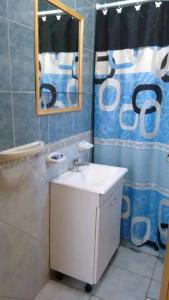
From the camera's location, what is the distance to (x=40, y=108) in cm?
149

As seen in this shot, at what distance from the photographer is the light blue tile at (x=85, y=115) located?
1.99 m

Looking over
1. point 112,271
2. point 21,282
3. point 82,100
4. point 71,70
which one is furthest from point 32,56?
point 112,271

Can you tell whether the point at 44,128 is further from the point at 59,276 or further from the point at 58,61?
the point at 59,276

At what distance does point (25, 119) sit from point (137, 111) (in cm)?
98

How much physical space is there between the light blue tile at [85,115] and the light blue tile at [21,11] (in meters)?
0.81

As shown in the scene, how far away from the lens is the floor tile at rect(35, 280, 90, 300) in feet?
5.51

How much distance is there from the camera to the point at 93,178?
1924mm

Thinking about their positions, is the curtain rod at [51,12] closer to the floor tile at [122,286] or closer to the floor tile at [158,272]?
the floor tile at [122,286]

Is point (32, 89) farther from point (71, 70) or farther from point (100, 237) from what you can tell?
point (100, 237)

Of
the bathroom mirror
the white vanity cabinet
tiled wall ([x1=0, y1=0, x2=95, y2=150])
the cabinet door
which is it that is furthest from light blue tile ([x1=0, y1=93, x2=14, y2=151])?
the cabinet door

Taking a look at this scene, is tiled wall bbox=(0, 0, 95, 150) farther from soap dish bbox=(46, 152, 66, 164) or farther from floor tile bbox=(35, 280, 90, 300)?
floor tile bbox=(35, 280, 90, 300)

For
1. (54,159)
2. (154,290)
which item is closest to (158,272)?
(154,290)

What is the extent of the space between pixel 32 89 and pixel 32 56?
181mm

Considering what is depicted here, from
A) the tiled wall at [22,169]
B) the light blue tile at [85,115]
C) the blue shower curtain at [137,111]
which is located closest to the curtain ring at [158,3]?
the blue shower curtain at [137,111]
